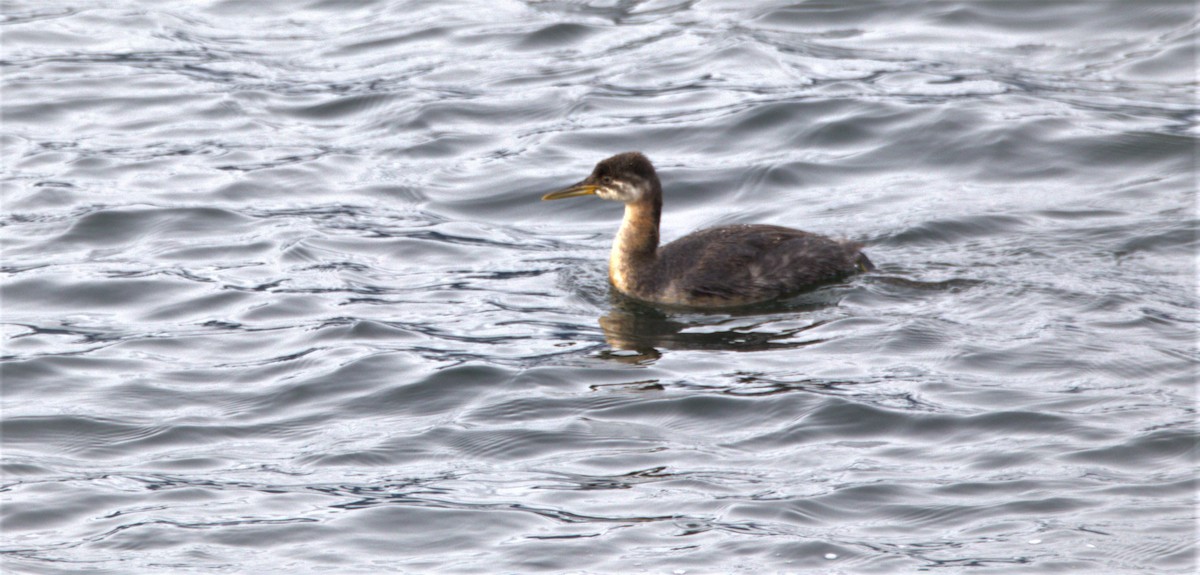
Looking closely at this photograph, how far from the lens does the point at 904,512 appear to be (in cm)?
752

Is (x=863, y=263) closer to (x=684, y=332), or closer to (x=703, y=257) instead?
(x=703, y=257)

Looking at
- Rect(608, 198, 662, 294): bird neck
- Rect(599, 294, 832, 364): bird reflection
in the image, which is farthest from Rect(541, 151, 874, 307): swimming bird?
Rect(599, 294, 832, 364): bird reflection

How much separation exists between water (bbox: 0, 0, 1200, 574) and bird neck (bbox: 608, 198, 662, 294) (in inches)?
7.8

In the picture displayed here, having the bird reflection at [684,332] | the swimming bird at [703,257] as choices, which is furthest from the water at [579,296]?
the swimming bird at [703,257]

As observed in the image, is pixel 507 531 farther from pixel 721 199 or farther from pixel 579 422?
pixel 721 199

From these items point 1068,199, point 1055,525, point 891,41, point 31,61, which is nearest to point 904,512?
point 1055,525

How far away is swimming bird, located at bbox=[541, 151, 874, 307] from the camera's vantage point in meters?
10.8

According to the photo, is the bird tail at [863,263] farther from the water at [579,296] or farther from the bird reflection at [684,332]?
the bird reflection at [684,332]

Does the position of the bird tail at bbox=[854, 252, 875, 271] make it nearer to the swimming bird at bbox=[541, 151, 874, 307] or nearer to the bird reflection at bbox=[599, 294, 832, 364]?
the swimming bird at bbox=[541, 151, 874, 307]

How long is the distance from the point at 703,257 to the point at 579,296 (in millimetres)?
949

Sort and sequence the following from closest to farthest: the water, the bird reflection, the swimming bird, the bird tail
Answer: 1. the water
2. the bird reflection
3. the swimming bird
4. the bird tail

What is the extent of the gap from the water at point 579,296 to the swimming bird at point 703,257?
17cm

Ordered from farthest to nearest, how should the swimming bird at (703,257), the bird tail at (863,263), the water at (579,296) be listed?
the bird tail at (863,263)
the swimming bird at (703,257)
the water at (579,296)

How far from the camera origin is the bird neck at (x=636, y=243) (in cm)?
1106
